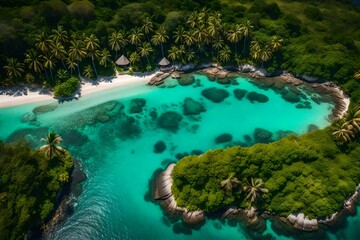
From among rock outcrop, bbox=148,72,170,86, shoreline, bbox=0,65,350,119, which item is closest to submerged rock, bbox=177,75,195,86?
shoreline, bbox=0,65,350,119

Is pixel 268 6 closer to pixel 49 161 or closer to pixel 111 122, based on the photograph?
pixel 111 122

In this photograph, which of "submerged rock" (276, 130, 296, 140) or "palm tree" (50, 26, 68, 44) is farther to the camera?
"palm tree" (50, 26, 68, 44)

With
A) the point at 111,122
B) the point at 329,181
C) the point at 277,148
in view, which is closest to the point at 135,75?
the point at 111,122

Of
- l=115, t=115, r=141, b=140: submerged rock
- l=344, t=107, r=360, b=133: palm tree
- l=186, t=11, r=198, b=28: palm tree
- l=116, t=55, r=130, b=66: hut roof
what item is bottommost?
l=115, t=115, r=141, b=140: submerged rock

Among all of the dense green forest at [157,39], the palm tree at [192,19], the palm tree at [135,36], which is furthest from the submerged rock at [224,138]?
the palm tree at [135,36]

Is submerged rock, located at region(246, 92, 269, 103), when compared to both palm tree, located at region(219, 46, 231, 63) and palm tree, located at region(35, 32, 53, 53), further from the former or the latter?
palm tree, located at region(35, 32, 53, 53)

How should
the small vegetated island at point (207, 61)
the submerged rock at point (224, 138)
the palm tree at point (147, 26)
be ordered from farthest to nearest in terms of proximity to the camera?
the palm tree at point (147, 26)
the submerged rock at point (224, 138)
the small vegetated island at point (207, 61)

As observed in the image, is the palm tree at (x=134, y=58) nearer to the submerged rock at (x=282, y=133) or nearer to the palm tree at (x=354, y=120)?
the submerged rock at (x=282, y=133)
